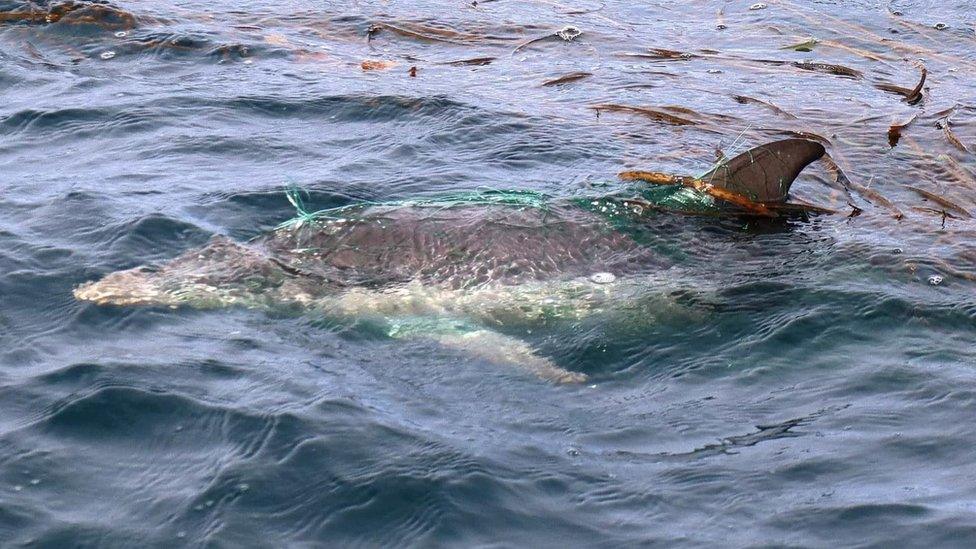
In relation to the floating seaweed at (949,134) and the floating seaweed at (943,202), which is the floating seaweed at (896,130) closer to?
the floating seaweed at (949,134)

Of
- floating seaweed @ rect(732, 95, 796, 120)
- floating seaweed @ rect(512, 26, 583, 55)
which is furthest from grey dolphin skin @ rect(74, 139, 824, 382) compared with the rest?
floating seaweed @ rect(512, 26, 583, 55)

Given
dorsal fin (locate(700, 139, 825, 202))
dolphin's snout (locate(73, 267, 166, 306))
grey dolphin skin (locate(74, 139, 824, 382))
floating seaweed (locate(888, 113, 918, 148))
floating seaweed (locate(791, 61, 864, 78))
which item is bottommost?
dolphin's snout (locate(73, 267, 166, 306))

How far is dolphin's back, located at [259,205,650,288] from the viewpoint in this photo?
7.12m

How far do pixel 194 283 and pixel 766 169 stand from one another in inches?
142

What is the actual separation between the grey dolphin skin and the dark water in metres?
0.22

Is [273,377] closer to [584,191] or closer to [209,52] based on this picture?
[584,191]

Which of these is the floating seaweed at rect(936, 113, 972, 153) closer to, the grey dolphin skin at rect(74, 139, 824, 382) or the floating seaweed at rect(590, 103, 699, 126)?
the floating seaweed at rect(590, 103, 699, 126)

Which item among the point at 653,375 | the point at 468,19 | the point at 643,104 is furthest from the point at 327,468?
the point at 468,19

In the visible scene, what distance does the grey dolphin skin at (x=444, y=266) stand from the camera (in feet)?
22.5

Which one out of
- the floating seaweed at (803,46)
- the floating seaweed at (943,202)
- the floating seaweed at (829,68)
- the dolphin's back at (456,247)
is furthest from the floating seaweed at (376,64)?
the floating seaweed at (943,202)

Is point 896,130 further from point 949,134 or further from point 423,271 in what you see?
point 423,271

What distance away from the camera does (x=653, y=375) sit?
20.1ft

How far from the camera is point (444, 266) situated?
7.15m

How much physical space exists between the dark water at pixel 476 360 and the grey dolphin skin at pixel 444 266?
0.22m
